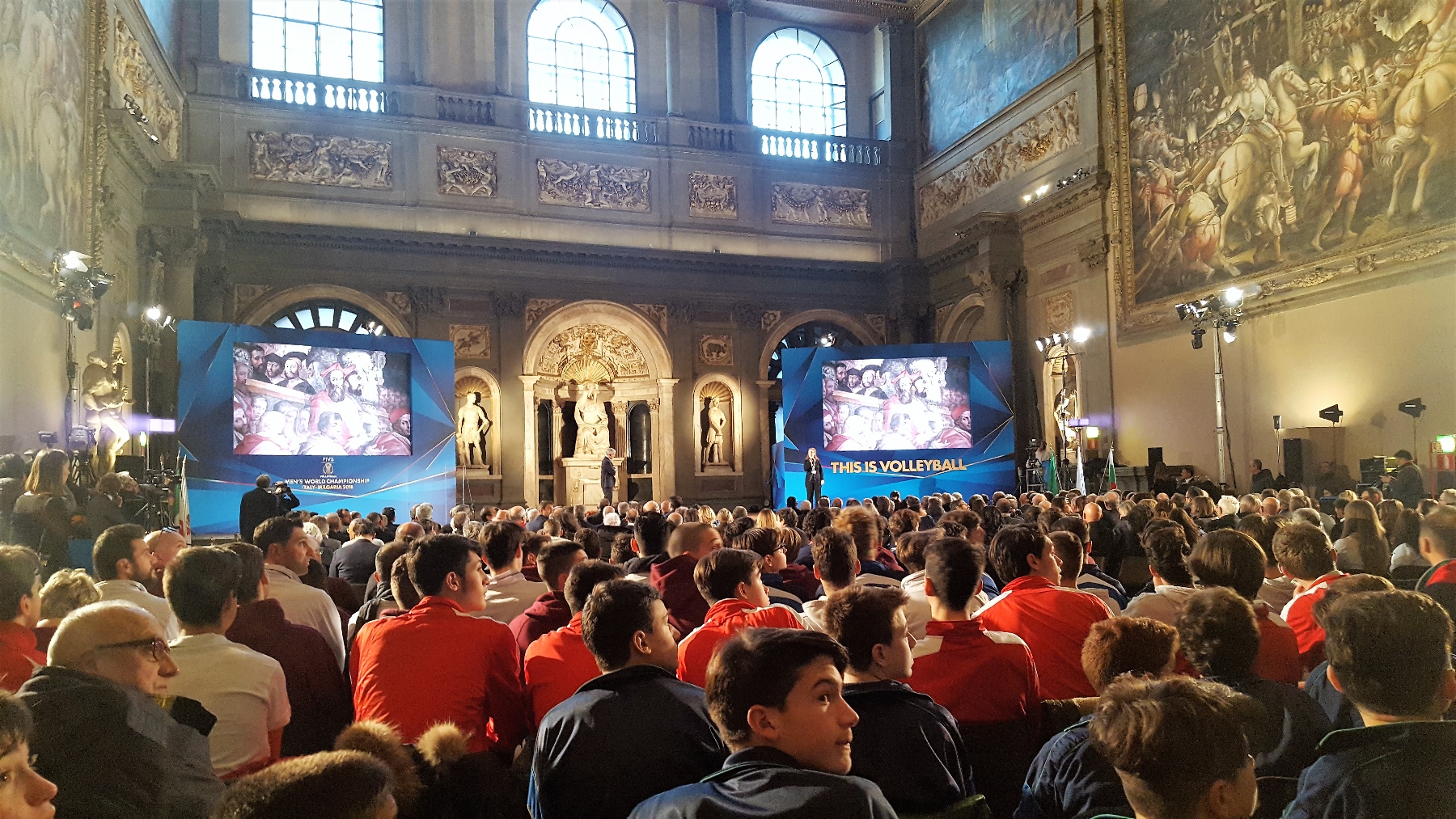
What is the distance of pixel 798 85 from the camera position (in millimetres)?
→ 23719

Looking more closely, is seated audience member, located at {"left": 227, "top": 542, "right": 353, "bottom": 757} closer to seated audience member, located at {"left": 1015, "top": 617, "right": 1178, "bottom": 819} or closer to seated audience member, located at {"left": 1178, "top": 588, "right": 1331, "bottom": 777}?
seated audience member, located at {"left": 1015, "top": 617, "right": 1178, "bottom": 819}

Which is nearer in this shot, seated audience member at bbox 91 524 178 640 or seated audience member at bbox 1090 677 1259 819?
seated audience member at bbox 1090 677 1259 819

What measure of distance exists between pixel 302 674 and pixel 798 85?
22.0 metres

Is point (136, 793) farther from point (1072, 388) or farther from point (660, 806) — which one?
point (1072, 388)

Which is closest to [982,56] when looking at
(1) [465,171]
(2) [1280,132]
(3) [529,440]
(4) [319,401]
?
(2) [1280,132]

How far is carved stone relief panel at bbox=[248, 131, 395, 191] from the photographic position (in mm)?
18953

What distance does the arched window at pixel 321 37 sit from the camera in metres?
19.4

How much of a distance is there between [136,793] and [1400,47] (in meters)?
15.4

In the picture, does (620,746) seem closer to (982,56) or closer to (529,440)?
(529,440)

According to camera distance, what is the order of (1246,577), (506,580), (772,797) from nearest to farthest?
(772,797), (1246,577), (506,580)

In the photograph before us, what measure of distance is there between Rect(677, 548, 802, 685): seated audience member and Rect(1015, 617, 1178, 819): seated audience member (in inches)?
38.2

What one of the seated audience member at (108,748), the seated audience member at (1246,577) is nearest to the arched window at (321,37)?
the seated audience member at (1246,577)

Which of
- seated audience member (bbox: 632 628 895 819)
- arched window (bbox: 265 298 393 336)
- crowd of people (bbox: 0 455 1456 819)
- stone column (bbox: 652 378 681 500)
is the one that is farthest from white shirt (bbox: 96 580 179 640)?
stone column (bbox: 652 378 681 500)

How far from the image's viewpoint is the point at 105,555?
462 cm
